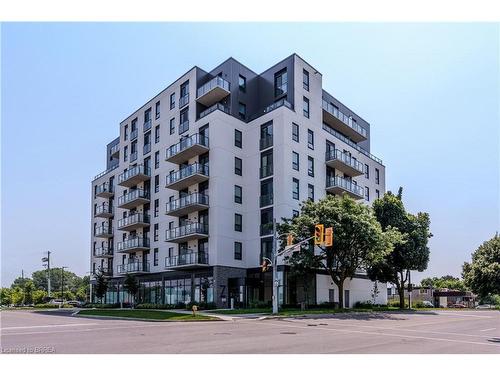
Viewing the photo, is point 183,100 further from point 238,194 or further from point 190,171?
point 238,194

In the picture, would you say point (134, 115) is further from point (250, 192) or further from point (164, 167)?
point (250, 192)

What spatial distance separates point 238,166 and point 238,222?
554cm

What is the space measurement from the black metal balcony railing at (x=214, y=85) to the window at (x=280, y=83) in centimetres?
496

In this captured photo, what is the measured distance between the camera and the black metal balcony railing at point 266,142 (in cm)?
4556

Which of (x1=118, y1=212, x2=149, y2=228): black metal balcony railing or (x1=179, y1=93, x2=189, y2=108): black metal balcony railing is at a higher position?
(x1=179, y1=93, x2=189, y2=108): black metal balcony railing

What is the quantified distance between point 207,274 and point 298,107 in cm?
1821

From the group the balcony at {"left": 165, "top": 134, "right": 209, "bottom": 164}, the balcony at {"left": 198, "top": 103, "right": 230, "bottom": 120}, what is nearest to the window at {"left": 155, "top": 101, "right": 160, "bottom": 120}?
the balcony at {"left": 165, "top": 134, "right": 209, "bottom": 164}

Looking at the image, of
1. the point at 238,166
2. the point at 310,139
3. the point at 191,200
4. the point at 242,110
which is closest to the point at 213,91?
the point at 242,110

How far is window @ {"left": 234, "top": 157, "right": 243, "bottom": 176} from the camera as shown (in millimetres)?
46812

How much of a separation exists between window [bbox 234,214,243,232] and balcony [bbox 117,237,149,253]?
13.6 metres

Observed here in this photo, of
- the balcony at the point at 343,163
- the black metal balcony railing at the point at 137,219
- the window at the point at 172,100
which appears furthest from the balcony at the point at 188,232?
the balcony at the point at 343,163

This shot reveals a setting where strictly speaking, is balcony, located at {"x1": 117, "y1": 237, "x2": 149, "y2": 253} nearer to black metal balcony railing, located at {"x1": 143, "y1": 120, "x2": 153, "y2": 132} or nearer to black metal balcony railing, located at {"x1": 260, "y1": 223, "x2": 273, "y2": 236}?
black metal balcony railing, located at {"x1": 143, "y1": 120, "x2": 153, "y2": 132}

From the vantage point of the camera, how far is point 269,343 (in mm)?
16578

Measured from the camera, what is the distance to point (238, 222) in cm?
4594
